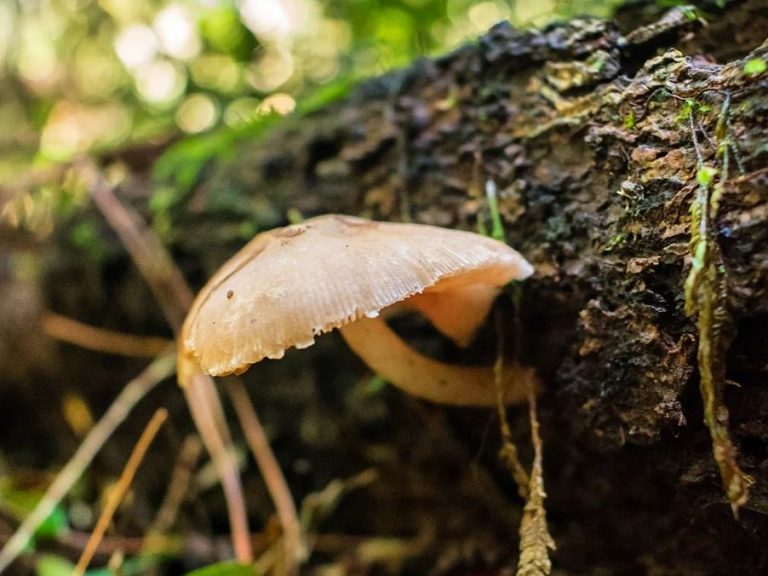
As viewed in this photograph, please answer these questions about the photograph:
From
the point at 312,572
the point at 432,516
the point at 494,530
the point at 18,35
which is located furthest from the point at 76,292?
the point at 18,35

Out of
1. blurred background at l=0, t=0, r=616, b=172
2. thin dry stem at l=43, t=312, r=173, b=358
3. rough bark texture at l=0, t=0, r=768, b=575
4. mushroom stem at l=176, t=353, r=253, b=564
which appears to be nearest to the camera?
rough bark texture at l=0, t=0, r=768, b=575

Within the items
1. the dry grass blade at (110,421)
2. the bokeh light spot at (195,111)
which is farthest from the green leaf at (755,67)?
the bokeh light spot at (195,111)

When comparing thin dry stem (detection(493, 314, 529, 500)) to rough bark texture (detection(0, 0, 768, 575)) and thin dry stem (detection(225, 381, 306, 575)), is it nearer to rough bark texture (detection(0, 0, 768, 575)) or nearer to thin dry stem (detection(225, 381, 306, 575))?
rough bark texture (detection(0, 0, 768, 575))

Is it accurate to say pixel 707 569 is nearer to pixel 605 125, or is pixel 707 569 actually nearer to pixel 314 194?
pixel 605 125

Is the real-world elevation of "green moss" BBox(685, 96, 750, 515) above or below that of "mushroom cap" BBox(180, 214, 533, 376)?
below

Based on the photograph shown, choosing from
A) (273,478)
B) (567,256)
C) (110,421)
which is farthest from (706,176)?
(110,421)

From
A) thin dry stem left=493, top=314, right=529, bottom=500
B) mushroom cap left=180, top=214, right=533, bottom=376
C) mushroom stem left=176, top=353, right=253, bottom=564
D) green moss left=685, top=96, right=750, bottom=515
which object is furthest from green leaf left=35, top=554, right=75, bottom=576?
green moss left=685, top=96, right=750, bottom=515
